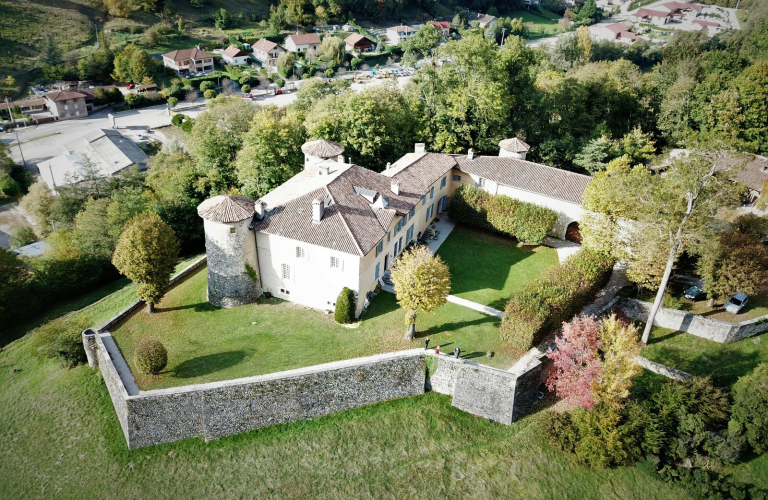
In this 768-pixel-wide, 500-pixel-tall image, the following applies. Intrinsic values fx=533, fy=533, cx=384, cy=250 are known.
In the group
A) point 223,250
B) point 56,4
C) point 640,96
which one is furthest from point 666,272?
point 56,4

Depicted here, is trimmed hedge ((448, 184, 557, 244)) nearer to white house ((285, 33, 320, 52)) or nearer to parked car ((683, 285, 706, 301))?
parked car ((683, 285, 706, 301))

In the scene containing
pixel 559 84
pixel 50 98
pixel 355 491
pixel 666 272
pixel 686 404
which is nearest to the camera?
pixel 355 491

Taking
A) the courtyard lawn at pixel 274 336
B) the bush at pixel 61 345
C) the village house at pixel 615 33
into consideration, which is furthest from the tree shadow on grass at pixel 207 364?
the village house at pixel 615 33

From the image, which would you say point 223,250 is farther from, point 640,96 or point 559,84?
point 640,96

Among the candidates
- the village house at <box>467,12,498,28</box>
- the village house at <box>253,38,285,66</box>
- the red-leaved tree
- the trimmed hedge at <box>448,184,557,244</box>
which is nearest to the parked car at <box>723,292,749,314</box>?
the red-leaved tree

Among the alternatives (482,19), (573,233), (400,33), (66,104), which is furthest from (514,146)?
(482,19)

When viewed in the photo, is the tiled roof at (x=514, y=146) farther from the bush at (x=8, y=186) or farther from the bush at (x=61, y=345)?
the bush at (x=8, y=186)
